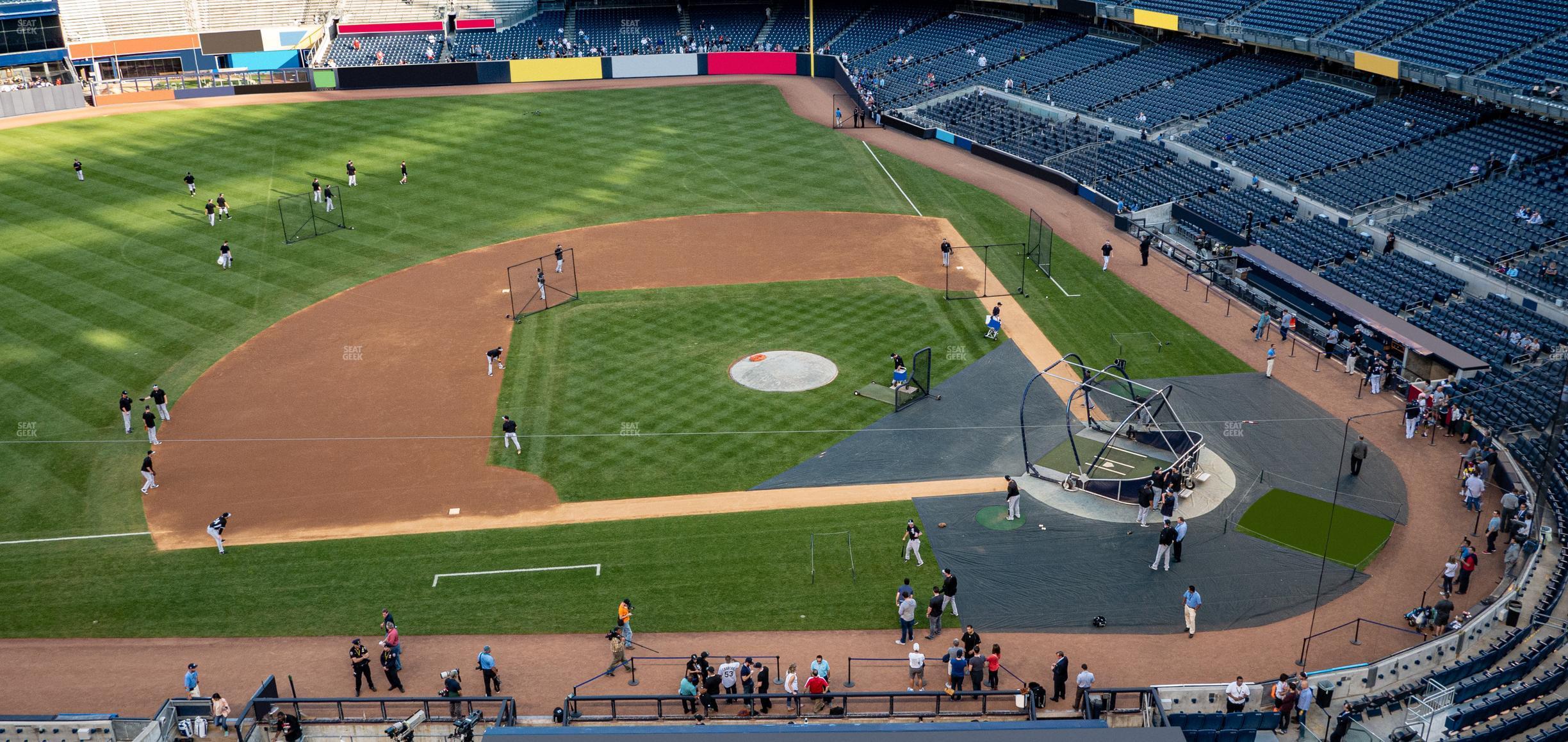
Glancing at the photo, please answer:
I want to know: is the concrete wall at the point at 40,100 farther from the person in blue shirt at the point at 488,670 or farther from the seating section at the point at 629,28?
Result: the person in blue shirt at the point at 488,670

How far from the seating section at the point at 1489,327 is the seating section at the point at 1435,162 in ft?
27.9

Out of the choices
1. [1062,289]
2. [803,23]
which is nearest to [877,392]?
[1062,289]

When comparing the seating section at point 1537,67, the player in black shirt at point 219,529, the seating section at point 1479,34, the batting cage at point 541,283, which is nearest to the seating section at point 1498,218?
the seating section at point 1537,67

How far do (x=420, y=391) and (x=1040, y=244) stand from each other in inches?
1030

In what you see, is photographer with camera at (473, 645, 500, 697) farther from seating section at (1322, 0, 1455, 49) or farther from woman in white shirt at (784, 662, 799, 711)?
seating section at (1322, 0, 1455, 49)

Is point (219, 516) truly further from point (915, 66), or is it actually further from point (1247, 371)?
point (915, 66)

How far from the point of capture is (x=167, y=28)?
8544 centimetres

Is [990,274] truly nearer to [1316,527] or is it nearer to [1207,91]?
[1316,527]

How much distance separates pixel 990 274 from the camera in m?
49.5

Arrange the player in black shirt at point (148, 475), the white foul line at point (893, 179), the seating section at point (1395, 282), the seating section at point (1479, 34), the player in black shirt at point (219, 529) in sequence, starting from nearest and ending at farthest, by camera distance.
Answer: the player in black shirt at point (219, 529) → the player in black shirt at point (148, 475) → the seating section at point (1395, 282) → the seating section at point (1479, 34) → the white foul line at point (893, 179)

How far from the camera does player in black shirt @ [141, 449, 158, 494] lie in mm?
34037

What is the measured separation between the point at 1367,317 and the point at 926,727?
2705 cm

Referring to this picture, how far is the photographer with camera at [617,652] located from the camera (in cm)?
2642

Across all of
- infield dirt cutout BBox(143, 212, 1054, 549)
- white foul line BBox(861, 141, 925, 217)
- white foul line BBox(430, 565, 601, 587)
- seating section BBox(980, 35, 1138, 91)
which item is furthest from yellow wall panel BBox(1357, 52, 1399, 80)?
white foul line BBox(430, 565, 601, 587)
